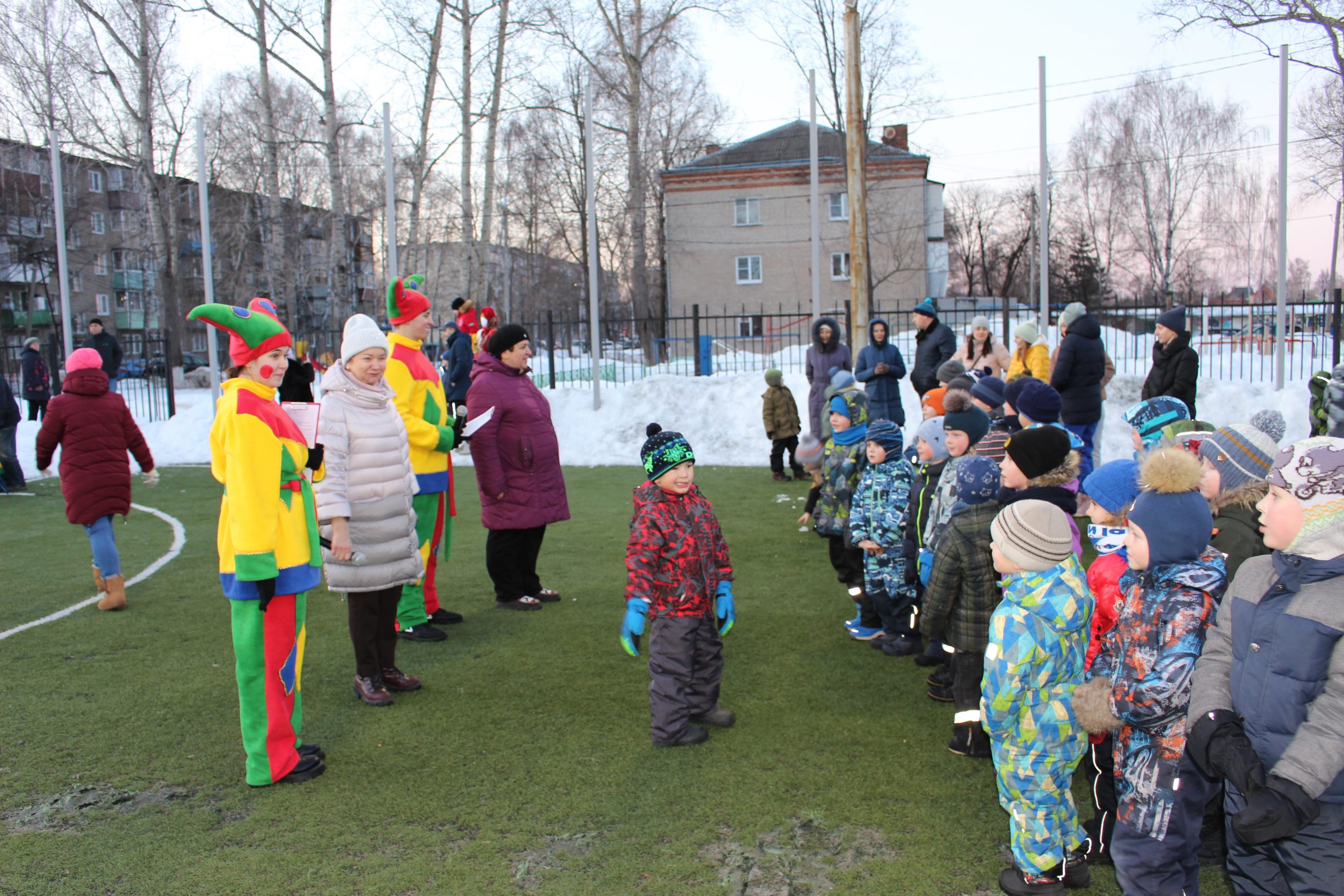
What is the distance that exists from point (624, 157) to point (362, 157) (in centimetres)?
1343

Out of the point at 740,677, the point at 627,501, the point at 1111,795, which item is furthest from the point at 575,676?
the point at 627,501

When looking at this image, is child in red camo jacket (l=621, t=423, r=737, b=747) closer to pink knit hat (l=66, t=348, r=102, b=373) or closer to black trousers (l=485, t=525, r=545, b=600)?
black trousers (l=485, t=525, r=545, b=600)

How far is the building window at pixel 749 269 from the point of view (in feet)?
131

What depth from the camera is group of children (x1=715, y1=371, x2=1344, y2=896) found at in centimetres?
219

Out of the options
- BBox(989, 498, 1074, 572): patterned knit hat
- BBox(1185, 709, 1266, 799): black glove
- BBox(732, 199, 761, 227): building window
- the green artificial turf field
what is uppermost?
BBox(732, 199, 761, 227): building window

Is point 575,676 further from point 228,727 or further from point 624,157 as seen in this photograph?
point 624,157

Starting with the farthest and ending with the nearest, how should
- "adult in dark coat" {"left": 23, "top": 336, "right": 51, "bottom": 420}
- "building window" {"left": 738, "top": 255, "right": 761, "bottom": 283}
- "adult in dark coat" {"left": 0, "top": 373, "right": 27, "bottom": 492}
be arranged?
"building window" {"left": 738, "top": 255, "right": 761, "bottom": 283}, "adult in dark coat" {"left": 23, "top": 336, "right": 51, "bottom": 420}, "adult in dark coat" {"left": 0, "top": 373, "right": 27, "bottom": 492}

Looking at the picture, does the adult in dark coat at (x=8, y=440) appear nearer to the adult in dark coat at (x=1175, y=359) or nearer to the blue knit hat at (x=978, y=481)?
the blue knit hat at (x=978, y=481)

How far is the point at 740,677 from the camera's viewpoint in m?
5.06

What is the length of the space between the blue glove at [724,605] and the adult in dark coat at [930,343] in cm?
691

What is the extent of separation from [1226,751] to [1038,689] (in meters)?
0.75

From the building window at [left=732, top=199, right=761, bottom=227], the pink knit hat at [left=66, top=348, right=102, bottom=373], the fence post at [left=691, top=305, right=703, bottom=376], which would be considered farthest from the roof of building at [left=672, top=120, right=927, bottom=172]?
the pink knit hat at [left=66, top=348, right=102, bottom=373]

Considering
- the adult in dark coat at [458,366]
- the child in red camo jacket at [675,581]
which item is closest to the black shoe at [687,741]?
the child in red camo jacket at [675,581]

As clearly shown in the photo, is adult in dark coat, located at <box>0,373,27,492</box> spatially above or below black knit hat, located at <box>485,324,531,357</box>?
below
